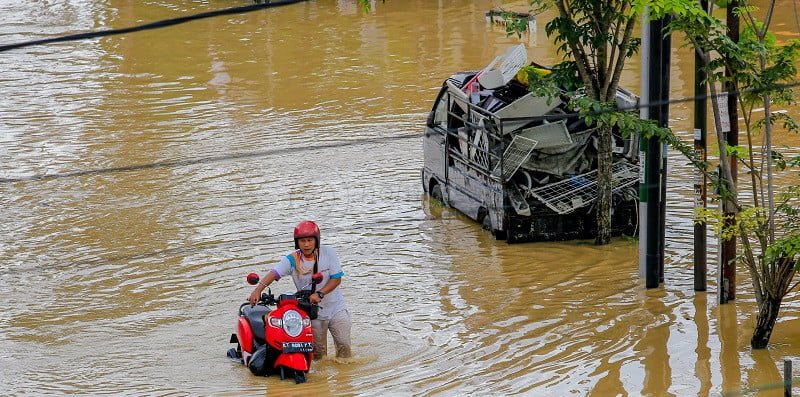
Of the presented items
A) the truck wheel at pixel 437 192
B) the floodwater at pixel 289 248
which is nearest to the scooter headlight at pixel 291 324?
the floodwater at pixel 289 248

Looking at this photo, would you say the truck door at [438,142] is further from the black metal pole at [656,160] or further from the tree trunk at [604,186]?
the black metal pole at [656,160]

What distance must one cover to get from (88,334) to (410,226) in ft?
15.7

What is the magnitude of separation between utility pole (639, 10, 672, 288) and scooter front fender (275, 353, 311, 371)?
406 centimetres

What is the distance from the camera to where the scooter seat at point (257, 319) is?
9.71 m

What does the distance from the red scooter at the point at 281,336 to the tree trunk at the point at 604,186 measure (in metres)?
4.83

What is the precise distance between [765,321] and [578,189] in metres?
4.04

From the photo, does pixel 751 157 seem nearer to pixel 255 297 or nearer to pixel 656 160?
pixel 656 160

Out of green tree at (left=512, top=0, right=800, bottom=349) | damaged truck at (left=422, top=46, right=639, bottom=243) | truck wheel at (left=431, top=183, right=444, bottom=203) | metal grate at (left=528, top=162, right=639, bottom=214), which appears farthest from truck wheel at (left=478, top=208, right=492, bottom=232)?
green tree at (left=512, top=0, right=800, bottom=349)

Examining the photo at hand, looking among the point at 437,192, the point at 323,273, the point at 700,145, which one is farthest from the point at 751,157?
the point at 437,192

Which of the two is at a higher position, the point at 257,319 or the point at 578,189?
the point at 578,189

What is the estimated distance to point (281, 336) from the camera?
931 centimetres

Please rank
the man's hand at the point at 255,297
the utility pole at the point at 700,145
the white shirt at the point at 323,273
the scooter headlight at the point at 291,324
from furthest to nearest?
the utility pole at the point at 700,145 < the white shirt at the point at 323,273 < the man's hand at the point at 255,297 < the scooter headlight at the point at 291,324

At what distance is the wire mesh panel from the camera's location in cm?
1331

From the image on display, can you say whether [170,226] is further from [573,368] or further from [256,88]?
[256,88]
